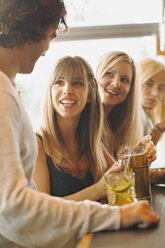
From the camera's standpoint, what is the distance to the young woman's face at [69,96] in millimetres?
1610

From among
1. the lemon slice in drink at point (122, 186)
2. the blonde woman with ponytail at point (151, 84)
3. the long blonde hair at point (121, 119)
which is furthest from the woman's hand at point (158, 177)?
the blonde woman with ponytail at point (151, 84)

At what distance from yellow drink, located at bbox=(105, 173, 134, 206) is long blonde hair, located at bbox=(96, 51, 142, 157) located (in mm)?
1047

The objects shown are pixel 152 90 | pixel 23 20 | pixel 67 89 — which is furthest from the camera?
pixel 152 90

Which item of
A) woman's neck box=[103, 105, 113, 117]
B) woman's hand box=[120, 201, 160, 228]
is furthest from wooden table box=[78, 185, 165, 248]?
woman's neck box=[103, 105, 113, 117]

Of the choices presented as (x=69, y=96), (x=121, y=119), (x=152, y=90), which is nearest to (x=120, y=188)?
(x=69, y=96)

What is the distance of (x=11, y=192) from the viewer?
0.70 m

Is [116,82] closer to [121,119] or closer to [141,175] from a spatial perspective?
[121,119]

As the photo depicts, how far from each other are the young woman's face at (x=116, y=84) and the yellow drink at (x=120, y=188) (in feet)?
4.01

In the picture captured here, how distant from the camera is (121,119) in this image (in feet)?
7.12

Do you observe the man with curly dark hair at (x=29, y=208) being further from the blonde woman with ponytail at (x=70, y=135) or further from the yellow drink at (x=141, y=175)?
the blonde woman with ponytail at (x=70, y=135)

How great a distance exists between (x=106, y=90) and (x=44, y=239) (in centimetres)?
155

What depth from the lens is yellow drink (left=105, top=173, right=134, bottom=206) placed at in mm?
947

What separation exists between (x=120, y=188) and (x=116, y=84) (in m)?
1.28

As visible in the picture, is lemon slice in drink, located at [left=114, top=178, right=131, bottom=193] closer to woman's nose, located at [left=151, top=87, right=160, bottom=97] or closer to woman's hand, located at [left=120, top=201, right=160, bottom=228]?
woman's hand, located at [left=120, top=201, right=160, bottom=228]
